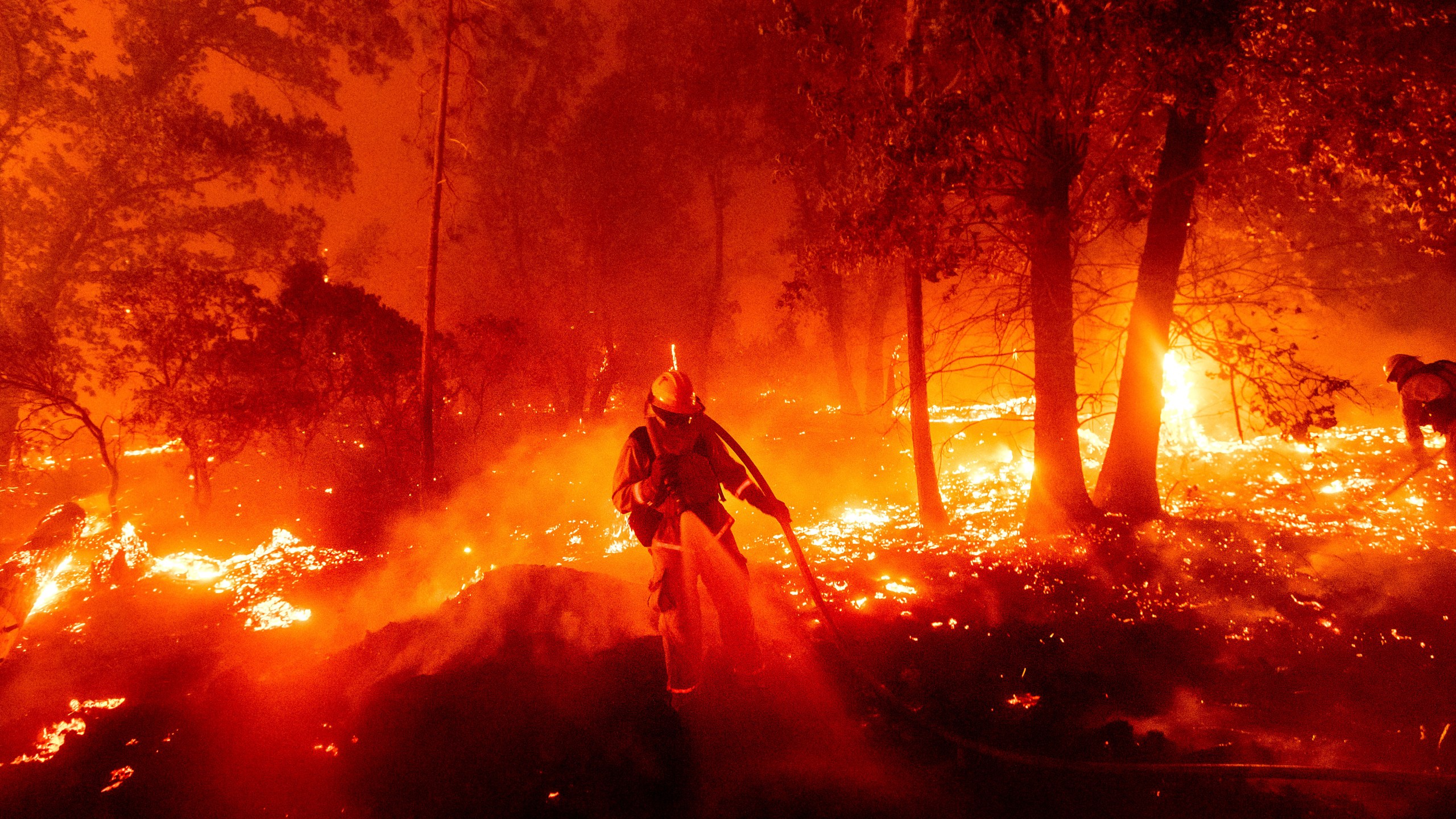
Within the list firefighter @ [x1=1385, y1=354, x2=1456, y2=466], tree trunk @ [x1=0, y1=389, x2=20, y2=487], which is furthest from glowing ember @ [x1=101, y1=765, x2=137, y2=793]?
tree trunk @ [x1=0, y1=389, x2=20, y2=487]

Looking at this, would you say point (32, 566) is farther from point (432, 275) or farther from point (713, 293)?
point (713, 293)

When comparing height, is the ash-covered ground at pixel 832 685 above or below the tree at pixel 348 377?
→ below

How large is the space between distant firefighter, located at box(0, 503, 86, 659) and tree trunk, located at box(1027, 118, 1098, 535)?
12622mm

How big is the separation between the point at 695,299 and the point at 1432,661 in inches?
979

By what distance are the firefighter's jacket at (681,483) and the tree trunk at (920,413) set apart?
4.35 metres

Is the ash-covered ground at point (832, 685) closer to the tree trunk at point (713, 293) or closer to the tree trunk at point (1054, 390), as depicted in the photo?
the tree trunk at point (1054, 390)

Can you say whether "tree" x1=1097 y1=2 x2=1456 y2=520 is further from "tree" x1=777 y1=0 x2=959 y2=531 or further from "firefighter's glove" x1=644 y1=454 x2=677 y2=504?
"firefighter's glove" x1=644 y1=454 x2=677 y2=504

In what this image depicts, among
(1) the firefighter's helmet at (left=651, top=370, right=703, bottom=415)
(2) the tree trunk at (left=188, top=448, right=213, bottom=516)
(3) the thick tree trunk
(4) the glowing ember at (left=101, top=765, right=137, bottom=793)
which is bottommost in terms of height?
(4) the glowing ember at (left=101, top=765, right=137, bottom=793)

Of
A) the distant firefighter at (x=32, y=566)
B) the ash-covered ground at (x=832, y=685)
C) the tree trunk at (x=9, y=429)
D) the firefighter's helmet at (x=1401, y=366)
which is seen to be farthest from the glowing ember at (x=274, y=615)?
the firefighter's helmet at (x=1401, y=366)

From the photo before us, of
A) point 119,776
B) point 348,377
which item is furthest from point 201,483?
point 119,776

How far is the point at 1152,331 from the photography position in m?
7.88

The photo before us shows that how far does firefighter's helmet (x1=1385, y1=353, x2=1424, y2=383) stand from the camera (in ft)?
22.5

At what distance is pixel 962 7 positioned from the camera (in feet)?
21.8

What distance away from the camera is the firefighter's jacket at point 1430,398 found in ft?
21.3
